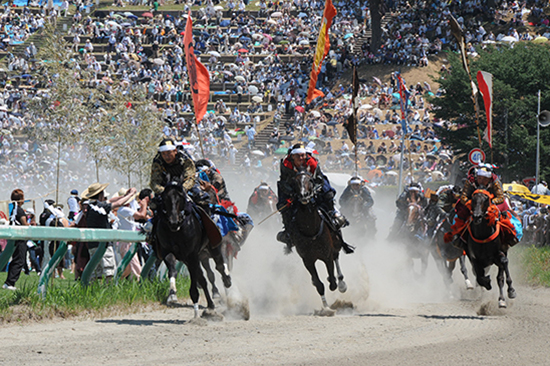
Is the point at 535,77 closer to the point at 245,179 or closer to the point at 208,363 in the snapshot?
the point at 245,179

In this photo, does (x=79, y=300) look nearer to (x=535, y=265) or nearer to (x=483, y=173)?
(x=483, y=173)

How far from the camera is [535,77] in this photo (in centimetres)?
4462

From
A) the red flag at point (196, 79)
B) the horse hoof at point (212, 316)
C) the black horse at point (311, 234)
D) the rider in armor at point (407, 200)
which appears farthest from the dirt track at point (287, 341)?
the rider in armor at point (407, 200)

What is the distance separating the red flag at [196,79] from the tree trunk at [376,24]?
41405mm

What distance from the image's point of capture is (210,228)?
1181cm

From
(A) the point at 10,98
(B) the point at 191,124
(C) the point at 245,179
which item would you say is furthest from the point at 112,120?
(A) the point at 10,98

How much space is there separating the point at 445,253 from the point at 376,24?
4332 centimetres

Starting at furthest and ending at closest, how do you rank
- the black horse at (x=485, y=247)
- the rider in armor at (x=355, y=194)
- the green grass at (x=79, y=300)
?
the rider in armor at (x=355, y=194) → the black horse at (x=485, y=247) → the green grass at (x=79, y=300)

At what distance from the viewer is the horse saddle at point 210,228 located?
1172 centimetres

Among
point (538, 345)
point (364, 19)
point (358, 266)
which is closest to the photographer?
point (538, 345)

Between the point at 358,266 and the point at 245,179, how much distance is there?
2448 cm

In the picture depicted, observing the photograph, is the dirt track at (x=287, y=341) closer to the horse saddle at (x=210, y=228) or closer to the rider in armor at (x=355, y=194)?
the horse saddle at (x=210, y=228)

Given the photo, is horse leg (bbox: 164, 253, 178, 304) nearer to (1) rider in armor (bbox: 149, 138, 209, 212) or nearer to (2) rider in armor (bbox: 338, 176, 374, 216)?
(1) rider in armor (bbox: 149, 138, 209, 212)

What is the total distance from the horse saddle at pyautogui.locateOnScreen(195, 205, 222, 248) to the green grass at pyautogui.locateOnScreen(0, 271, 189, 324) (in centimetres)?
164
